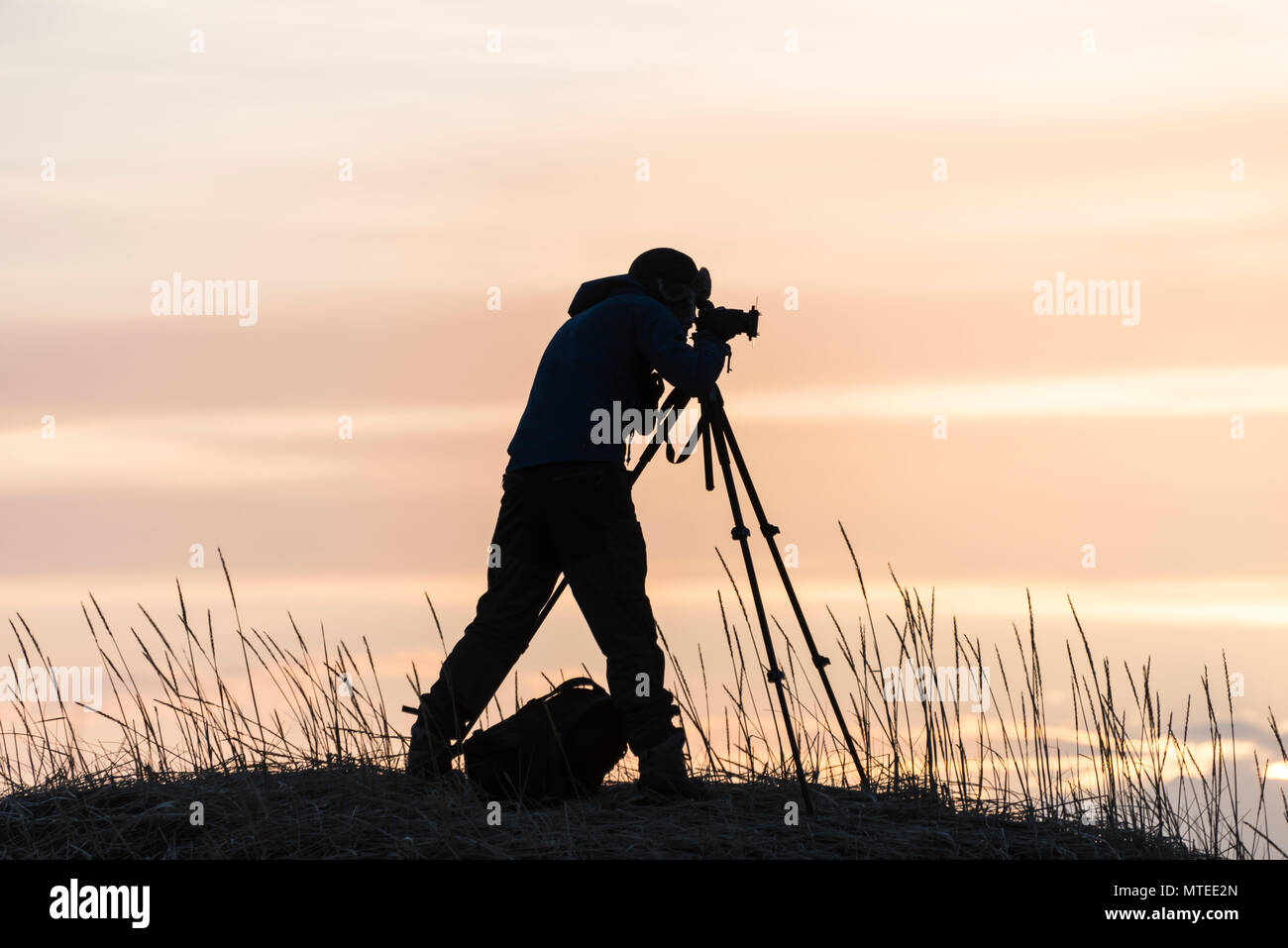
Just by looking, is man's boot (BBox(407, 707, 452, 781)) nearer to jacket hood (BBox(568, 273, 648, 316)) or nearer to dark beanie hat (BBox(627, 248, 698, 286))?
jacket hood (BBox(568, 273, 648, 316))

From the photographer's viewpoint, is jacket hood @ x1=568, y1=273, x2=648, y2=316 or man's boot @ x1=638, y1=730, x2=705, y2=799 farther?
jacket hood @ x1=568, y1=273, x2=648, y2=316

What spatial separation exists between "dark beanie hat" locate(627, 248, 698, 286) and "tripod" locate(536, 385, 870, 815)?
0.71m

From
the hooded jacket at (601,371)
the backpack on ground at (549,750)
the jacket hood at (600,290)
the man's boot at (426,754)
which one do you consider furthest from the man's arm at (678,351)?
the man's boot at (426,754)

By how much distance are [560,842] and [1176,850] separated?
3.39 m

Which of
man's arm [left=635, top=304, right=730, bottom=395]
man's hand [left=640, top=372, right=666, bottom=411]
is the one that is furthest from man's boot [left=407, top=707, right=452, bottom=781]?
man's arm [left=635, top=304, right=730, bottom=395]

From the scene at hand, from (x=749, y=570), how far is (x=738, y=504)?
14.4 inches

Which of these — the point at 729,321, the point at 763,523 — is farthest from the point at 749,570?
the point at 729,321

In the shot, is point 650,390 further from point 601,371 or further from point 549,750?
point 549,750

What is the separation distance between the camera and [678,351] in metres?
6.68

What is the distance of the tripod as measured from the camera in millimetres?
6586

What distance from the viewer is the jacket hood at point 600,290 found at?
7.21m
